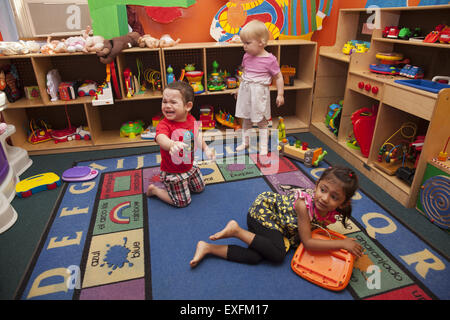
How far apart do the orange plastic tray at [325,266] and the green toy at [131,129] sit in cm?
252

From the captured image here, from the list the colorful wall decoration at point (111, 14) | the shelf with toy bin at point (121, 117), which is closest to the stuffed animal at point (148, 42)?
the colorful wall decoration at point (111, 14)

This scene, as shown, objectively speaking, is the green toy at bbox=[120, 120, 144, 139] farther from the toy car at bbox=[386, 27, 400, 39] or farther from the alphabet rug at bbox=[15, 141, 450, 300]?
the toy car at bbox=[386, 27, 400, 39]

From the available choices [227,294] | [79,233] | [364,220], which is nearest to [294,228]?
[227,294]

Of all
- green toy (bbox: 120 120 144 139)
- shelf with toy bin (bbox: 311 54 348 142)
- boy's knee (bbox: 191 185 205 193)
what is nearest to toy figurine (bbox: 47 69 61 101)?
green toy (bbox: 120 120 144 139)

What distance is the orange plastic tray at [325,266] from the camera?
5.66 feet

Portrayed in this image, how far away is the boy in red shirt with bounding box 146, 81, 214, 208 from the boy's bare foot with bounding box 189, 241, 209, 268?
0.58 m

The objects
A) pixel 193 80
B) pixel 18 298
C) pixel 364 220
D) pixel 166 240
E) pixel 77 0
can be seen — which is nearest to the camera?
pixel 18 298

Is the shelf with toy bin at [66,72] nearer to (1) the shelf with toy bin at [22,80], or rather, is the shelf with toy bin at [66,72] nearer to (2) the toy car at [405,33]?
(1) the shelf with toy bin at [22,80]

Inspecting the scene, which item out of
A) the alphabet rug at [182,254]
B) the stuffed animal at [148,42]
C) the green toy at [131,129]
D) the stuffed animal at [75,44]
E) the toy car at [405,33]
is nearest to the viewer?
the alphabet rug at [182,254]

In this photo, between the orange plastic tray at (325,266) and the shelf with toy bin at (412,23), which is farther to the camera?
the shelf with toy bin at (412,23)

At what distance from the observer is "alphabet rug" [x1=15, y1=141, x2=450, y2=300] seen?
1739 mm

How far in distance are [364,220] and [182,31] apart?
2.82 metres

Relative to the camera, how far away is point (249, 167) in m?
3.09

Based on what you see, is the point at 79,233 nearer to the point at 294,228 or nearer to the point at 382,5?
the point at 294,228
